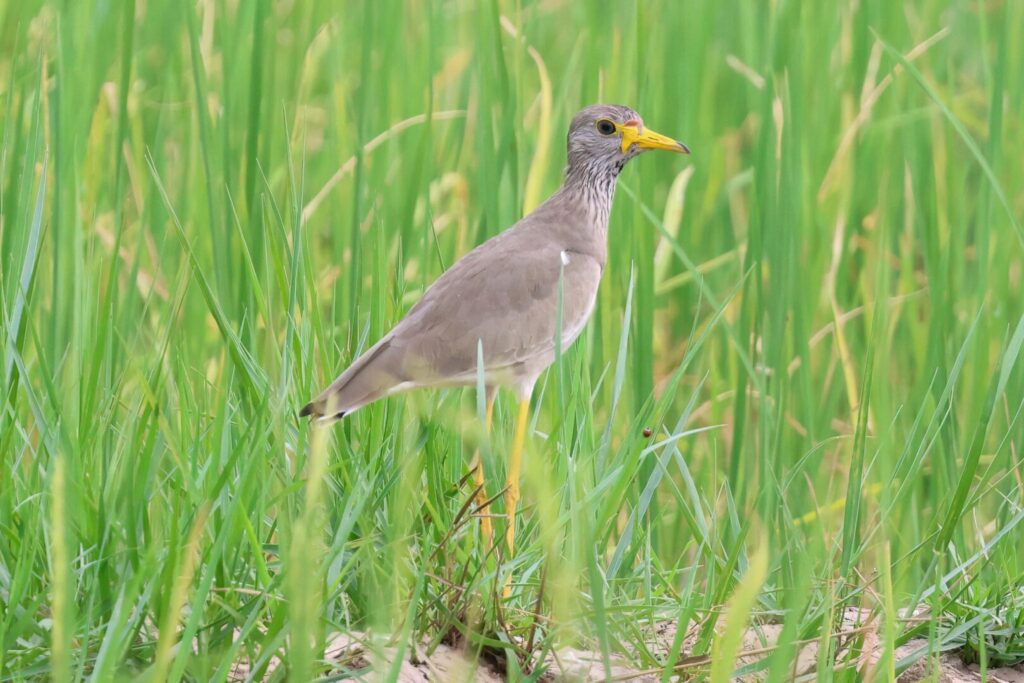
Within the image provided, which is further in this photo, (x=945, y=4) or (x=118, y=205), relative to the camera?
(x=945, y=4)

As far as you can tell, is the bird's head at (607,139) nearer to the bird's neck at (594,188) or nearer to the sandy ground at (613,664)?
the bird's neck at (594,188)

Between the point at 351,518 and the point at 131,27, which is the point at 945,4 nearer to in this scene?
the point at 131,27

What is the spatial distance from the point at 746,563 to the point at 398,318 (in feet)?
2.78

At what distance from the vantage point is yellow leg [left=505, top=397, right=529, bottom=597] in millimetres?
2451

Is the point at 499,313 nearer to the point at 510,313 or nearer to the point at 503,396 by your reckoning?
the point at 510,313

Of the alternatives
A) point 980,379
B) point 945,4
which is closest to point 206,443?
point 980,379

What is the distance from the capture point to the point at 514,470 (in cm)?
269

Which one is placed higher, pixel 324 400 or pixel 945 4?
pixel 945 4

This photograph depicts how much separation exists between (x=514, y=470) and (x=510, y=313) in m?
0.42

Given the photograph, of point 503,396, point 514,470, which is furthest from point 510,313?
point 514,470

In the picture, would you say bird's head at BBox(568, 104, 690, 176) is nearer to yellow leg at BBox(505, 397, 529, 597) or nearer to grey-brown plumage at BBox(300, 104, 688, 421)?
grey-brown plumage at BBox(300, 104, 688, 421)

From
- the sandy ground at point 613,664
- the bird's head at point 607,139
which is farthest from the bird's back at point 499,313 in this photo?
the sandy ground at point 613,664

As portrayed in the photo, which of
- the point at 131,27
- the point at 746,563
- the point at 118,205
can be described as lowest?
the point at 746,563

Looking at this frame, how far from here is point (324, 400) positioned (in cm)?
244
